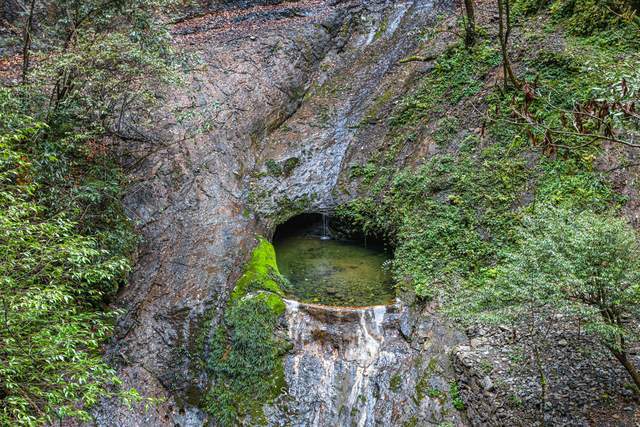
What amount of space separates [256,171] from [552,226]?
9.25 metres

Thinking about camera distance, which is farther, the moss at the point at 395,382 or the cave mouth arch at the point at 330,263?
the cave mouth arch at the point at 330,263

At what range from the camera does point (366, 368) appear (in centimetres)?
847

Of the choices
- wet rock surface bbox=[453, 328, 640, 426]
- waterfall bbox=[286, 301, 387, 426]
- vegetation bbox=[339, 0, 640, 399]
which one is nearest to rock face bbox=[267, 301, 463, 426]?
waterfall bbox=[286, 301, 387, 426]

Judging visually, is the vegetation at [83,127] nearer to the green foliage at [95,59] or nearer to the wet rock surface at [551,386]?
the green foliage at [95,59]

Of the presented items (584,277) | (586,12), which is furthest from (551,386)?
(586,12)

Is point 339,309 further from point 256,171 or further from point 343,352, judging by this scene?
point 256,171

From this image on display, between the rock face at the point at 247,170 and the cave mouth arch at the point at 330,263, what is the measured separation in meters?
0.92

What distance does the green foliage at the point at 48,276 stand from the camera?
5.23 m

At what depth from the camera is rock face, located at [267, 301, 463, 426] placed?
7.59 metres

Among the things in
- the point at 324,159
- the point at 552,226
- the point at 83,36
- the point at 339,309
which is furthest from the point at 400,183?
the point at 83,36

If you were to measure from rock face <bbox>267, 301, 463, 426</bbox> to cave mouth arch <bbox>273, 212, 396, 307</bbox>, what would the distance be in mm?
870

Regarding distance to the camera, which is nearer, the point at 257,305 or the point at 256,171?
the point at 257,305

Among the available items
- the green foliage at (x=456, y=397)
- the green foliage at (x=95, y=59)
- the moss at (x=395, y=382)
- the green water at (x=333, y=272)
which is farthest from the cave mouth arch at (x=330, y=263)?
the green foliage at (x=95, y=59)

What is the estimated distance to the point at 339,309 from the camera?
924cm
